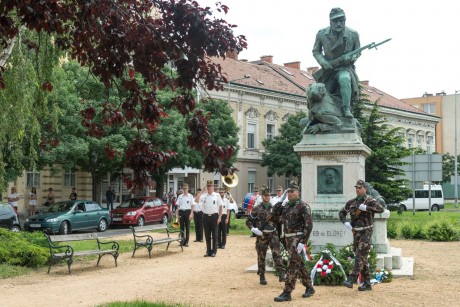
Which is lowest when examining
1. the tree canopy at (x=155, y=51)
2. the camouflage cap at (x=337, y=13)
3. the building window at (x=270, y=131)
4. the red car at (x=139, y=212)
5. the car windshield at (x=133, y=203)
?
the red car at (x=139, y=212)

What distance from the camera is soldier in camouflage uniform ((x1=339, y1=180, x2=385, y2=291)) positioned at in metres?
9.95

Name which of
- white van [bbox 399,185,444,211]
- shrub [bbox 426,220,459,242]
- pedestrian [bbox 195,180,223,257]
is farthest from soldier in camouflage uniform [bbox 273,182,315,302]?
white van [bbox 399,185,444,211]

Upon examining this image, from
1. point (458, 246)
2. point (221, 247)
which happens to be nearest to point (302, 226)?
point (221, 247)

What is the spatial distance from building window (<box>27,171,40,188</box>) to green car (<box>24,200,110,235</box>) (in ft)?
33.8

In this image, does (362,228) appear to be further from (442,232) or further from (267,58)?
(267,58)

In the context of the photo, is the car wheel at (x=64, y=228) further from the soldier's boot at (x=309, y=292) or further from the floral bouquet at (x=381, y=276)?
the soldier's boot at (x=309, y=292)

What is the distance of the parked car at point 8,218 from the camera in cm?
2061

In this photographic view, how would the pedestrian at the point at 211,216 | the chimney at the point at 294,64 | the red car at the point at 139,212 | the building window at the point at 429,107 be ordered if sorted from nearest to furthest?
the pedestrian at the point at 211,216, the red car at the point at 139,212, the chimney at the point at 294,64, the building window at the point at 429,107

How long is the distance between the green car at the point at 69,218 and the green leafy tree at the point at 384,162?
13.1m

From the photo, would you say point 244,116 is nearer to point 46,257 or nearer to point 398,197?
point 398,197

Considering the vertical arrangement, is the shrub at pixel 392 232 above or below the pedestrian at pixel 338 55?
below

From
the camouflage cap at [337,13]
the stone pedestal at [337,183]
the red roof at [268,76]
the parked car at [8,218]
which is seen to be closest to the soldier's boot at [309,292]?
the stone pedestal at [337,183]

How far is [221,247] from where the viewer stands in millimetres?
18594

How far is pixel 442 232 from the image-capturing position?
20.4 m
